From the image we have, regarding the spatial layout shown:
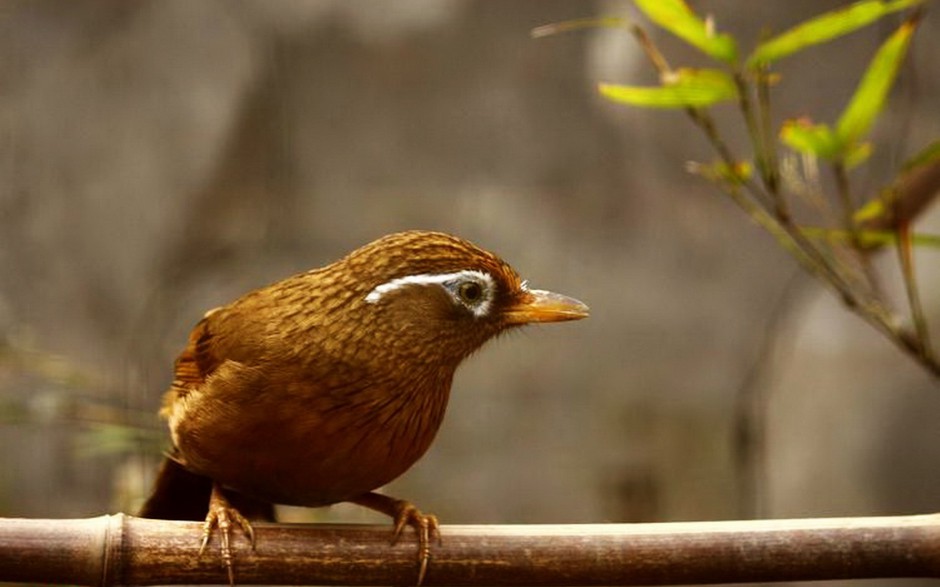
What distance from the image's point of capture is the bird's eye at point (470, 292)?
2.32 metres

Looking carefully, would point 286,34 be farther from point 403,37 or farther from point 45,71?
point 45,71

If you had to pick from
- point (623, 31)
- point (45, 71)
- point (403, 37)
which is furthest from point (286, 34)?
point (623, 31)

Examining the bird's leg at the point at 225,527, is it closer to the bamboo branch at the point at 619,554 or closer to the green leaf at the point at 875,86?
the bamboo branch at the point at 619,554

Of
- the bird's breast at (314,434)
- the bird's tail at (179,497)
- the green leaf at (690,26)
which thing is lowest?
the bird's tail at (179,497)

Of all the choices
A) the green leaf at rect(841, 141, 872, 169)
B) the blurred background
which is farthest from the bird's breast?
the blurred background

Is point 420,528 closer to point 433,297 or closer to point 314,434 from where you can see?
point 314,434

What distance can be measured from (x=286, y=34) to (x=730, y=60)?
3425 mm

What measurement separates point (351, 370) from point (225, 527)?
1.14ft

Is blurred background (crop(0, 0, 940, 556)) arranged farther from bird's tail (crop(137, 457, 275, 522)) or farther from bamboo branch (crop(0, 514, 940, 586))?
bamboo branch (crop(0, 514, 940, 586))

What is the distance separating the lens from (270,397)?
2.24 meters

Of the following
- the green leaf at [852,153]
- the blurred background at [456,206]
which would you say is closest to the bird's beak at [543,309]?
the green leaf at [852,153]

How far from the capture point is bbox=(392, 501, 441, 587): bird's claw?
220cm

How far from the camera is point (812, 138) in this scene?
8.25 ft

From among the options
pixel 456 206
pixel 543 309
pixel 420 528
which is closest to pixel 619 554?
pixel 420 528
